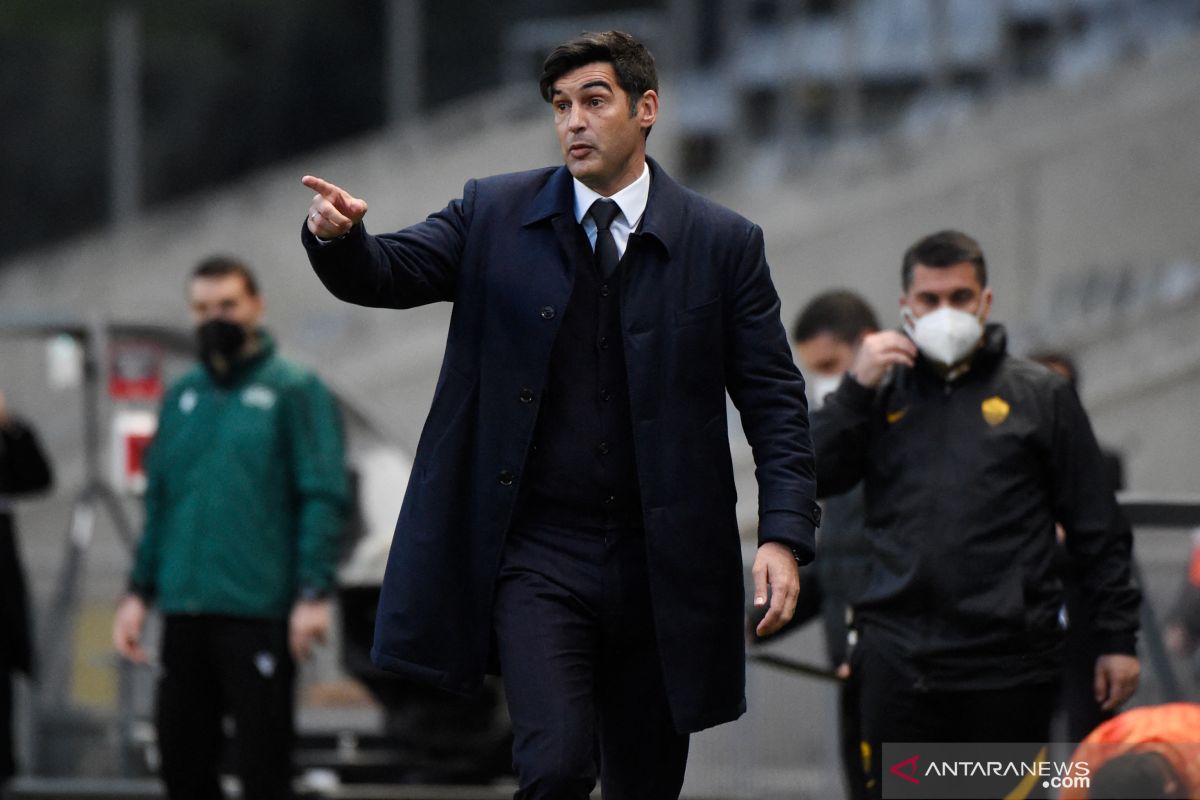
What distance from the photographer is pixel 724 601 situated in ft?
15.6

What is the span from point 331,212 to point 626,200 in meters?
0.74

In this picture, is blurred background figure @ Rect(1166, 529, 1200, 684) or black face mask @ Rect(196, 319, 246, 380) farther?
black face mask @ Rect(196, 319, 246, 380)

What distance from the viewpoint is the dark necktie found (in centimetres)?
476

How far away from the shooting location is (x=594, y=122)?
4.69 meters

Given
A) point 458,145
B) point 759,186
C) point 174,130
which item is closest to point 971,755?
point 759,186

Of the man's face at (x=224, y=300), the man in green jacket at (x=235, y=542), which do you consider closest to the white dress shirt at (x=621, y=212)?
the man in green jacket at (x=235, y=542)

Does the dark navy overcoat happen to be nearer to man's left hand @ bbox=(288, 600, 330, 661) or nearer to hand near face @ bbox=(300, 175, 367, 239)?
hand near face @ bbox=(300, 175, 367, 239)

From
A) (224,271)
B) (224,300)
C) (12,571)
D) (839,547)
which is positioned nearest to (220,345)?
(224,300)

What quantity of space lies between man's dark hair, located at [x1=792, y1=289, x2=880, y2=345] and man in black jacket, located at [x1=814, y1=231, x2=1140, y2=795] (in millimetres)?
1189

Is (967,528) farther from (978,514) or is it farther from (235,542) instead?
(235,542)

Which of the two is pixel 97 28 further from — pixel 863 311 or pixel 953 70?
pixel 863 311

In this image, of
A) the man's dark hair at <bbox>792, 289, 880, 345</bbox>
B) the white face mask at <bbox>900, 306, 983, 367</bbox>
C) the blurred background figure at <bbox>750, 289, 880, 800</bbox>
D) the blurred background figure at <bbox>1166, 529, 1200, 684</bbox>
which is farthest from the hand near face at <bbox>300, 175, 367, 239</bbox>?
the blurred background figure at <bbox>1166, 529, 1200, 684</bbox>

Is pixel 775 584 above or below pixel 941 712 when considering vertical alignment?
above

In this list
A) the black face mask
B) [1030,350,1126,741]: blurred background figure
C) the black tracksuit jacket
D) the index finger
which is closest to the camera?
the index finger
